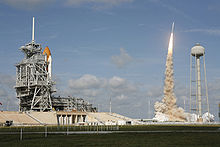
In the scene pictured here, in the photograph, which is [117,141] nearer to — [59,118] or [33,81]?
[59,118]

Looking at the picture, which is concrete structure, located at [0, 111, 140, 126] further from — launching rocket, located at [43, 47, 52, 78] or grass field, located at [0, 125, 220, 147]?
grass field, located at [0, 125, 220, 147]

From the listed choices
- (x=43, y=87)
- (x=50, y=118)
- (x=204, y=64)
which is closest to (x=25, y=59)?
(x=43, y=87)

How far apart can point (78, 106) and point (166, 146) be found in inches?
4518

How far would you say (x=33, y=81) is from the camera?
12825 centimetres

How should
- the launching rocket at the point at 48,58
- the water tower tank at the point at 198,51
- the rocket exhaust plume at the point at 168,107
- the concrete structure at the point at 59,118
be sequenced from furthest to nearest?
1. the launching rocket at the point at 48,58
2. the rocket exhaust plume at the point at 168,107
3. the water tower tank at the point at 198,51
4. the concrete structure at the point at 59,118

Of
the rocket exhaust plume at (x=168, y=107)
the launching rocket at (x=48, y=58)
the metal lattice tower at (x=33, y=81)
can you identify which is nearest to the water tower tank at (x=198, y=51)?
the rocket exhaust plume at (x=168, y=107)

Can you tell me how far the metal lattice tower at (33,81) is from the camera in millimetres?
128250

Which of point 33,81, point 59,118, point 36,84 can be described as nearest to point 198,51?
point 59,118

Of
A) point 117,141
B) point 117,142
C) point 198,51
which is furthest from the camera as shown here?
point 198,51

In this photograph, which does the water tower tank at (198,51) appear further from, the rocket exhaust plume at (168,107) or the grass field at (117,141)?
the grass field at (117,141)

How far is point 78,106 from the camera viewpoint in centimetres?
14375

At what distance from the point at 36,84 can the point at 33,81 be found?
3.17m

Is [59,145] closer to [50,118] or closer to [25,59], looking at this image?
[50,118]

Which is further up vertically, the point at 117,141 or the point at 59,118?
the point at 117,141
